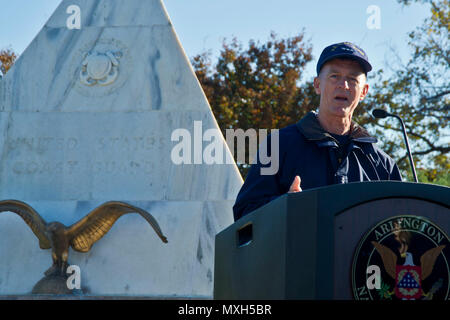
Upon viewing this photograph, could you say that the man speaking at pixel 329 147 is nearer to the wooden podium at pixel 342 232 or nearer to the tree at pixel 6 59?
the wooden podium at pixel 342 232

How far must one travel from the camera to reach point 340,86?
247 cm

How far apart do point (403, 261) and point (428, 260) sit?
0.19 feet

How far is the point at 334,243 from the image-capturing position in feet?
4.58

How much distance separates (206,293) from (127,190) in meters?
1.44

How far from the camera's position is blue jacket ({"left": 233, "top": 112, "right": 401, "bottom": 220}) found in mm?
2314

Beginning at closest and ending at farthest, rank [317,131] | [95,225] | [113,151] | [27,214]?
[317,131] → [27,214] → [95,225] → [113,151]

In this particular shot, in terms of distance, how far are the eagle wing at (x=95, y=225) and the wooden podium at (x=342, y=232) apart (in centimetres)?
537

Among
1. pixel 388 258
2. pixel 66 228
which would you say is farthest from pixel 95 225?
pixel 388 258

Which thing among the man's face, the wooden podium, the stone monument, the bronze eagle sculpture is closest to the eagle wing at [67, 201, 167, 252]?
the bronze eagle sculpture

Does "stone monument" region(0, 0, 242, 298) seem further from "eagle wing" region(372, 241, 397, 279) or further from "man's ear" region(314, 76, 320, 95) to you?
"eagle wing" region(372, 241, 397, 279)

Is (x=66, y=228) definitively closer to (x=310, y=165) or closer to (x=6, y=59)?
(x=310, y=165)
